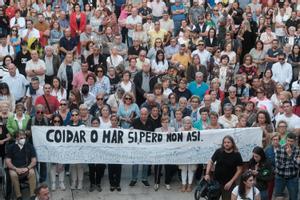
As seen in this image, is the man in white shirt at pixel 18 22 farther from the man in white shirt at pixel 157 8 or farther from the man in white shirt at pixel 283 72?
the man in white shirt at pixel 283 72

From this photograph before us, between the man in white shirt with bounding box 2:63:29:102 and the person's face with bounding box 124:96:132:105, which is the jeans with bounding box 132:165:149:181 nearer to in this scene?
the person's face with bounding box 124:96:132:105

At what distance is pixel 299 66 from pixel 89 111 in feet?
18.8

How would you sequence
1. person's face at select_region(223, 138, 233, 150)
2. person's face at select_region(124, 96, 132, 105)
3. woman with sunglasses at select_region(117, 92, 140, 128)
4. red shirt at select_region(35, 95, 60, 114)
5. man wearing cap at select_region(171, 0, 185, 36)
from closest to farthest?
person's face at select_region(223, 138, 233, 150)
woman with sunglasses at select_region(117, 92, 140, 128)
person's face at select_region(124, 96, 132, 105)
red shirt at select_region(35, 95, 60, 114)
man wearing cap at select_region(171, 0, 185, 36)

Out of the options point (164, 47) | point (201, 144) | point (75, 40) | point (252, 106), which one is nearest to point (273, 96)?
point (252, 106)

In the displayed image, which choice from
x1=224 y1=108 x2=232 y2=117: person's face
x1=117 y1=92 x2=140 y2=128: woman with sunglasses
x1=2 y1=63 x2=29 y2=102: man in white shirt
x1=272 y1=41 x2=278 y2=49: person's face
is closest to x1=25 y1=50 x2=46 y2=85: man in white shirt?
x1=2 y1=63 x2=29 y2=102: man in white shirt

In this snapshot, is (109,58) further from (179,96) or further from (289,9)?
(289,9)

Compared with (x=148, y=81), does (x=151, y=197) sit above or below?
below

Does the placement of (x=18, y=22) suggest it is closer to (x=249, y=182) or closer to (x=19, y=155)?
(x=19, y=155)

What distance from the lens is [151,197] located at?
13883mm

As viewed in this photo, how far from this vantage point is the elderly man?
1313 cm

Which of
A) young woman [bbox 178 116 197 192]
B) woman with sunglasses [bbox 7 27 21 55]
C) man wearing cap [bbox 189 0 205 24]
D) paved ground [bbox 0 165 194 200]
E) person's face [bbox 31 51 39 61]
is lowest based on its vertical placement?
paved ground [bbox 0 165 194 200]

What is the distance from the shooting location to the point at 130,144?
14.1m

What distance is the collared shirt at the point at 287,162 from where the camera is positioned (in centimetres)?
1277

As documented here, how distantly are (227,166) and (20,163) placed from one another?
3771 millimetres
